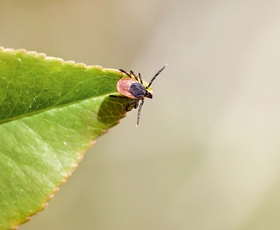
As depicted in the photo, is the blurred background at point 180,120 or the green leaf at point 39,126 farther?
the blurred background at point 180,120

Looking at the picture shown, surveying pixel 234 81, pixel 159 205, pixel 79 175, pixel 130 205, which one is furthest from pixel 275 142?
pixel 79 175

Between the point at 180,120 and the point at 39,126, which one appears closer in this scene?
the point at 39,126

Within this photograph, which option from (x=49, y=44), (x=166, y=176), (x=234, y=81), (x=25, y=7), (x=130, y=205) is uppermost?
(x=234, y=81)

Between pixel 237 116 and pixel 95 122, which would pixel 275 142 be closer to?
pixel 237 116
